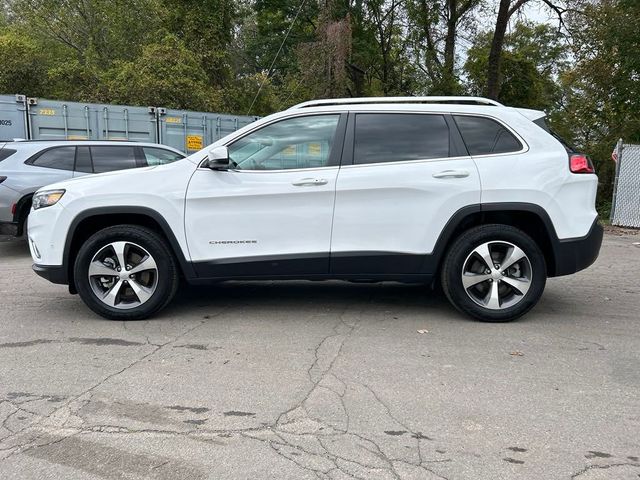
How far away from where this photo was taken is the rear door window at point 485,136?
500 centimetres

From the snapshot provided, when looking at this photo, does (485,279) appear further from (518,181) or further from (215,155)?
(215,155)

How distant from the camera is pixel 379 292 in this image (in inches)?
248

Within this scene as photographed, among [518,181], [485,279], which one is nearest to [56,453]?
[485,279]

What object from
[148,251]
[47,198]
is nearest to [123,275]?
[148,251]

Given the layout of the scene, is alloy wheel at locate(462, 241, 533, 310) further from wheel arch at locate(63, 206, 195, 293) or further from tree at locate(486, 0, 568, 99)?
tree at locate(486, 0, 568, 99)

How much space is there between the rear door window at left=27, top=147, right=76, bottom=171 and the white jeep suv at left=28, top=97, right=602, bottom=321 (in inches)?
159

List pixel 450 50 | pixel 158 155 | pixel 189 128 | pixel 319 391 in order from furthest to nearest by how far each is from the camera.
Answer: pixel 450 50 → pixel 189 128 → pixel 158 155 → pixel 319 391

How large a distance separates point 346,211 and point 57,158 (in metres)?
6.05

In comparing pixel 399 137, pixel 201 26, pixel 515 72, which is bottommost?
pixel 399 137

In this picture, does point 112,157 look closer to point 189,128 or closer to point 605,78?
point 189,128

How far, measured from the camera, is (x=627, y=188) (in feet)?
40.9

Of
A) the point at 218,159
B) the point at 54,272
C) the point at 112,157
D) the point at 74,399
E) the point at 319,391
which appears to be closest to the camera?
the point at 74,399

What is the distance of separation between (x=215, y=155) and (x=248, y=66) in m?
35.0

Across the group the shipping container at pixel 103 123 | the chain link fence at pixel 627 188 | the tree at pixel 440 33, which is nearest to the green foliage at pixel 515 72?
the tree at pixel 440 33
